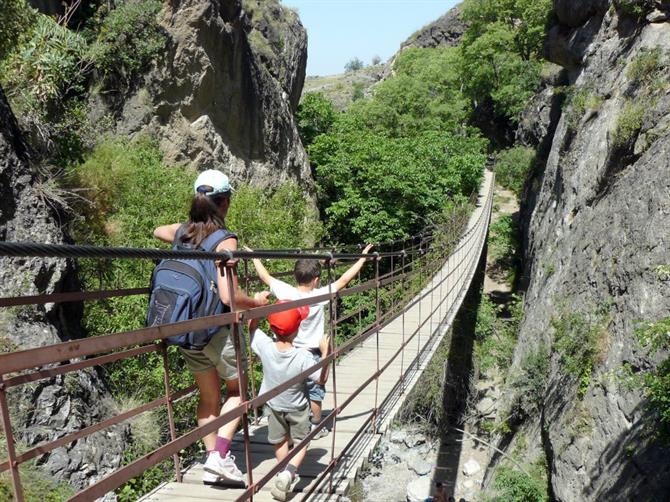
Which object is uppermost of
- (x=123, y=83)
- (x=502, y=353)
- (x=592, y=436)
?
(x=123, y=83)

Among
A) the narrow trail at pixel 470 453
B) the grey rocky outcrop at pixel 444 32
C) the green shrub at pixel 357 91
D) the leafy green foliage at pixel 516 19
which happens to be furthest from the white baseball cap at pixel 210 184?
the green shrub at pixel 357 91

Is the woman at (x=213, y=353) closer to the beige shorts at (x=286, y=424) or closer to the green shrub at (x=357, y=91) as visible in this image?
the beige shorts at (x=286, y=424)

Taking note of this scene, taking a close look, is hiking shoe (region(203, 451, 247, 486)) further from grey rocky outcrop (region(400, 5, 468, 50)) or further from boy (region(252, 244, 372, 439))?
grey rocky outcrop (region(400, 5, 468, 50))

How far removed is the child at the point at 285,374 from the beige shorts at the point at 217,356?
298mm

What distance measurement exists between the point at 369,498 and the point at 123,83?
30.0 ft

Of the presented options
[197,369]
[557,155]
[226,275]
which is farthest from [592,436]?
[557,155]

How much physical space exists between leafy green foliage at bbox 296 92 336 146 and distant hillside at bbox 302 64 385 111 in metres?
36.3

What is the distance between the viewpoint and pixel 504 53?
31141mm

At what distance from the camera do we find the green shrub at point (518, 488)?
23.9ft

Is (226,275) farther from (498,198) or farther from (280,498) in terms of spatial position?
(498,198)

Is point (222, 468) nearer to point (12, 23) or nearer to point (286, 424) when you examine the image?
point (286, 424)

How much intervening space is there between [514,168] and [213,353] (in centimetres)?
2387

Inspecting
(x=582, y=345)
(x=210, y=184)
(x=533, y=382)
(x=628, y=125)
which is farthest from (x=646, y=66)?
(x=210, y=184)

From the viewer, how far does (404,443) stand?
12.9m
